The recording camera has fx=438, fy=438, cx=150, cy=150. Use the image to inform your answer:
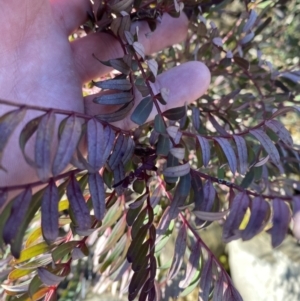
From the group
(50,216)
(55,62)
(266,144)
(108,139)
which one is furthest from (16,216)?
(55,62)

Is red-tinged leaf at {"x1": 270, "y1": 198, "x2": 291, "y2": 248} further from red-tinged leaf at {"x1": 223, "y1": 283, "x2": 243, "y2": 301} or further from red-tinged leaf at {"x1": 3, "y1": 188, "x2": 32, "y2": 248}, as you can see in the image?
red-tinged leaf at {"x1": 3, "y1": 188, "x2": 32, "y2": 248}

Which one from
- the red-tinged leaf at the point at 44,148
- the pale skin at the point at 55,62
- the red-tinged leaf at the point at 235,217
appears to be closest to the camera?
the red-tinged leaf at the point at 44,148

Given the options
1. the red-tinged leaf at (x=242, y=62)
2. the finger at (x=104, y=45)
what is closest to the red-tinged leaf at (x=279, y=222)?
the red-tinged leaf at (x=242, y=62)

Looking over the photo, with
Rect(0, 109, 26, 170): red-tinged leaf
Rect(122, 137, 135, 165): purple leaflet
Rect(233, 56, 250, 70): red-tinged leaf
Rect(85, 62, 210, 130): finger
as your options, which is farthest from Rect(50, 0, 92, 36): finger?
Rect(0, 109, 26, 170): red-tinged leaf

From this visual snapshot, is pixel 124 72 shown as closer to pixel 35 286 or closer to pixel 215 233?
pixel 35 286

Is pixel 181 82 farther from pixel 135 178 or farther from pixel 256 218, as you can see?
pixel 256 218

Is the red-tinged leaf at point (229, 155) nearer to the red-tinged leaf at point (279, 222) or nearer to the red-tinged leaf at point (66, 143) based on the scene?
the red-tinged leaf at point (279, 222)
